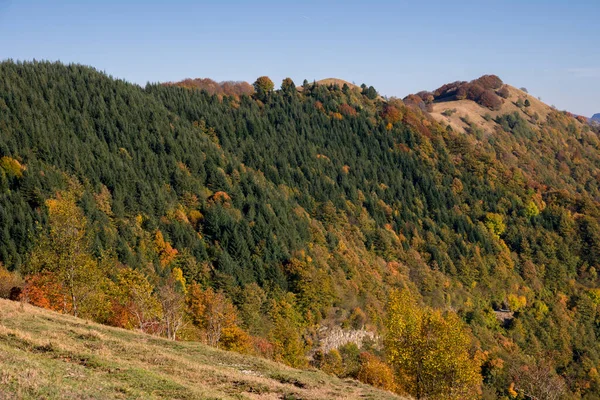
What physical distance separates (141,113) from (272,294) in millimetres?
74089

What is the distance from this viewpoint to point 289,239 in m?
129

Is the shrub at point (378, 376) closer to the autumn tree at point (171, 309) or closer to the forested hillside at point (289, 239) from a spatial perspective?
the forested hillside at point (289, 239)

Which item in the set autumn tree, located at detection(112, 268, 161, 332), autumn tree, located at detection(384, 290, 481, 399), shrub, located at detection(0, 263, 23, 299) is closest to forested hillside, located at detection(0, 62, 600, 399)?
autumn tree, located at detection(384, 290, 481, 399)

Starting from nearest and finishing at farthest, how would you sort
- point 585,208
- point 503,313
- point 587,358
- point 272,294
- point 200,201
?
point 272,294, point 200,201, point 587,358, point 503,313, point 585,208

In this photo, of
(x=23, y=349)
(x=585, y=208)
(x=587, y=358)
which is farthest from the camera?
(x=585, y=208)

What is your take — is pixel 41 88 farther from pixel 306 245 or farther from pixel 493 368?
pixel 493 368

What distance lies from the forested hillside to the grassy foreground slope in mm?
16105

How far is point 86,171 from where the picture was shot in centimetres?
11844

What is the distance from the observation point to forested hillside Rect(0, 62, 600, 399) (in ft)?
216

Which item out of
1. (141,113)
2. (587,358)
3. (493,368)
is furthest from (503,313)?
(141,113)

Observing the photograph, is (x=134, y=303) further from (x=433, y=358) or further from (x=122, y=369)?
(x=122, y=369)

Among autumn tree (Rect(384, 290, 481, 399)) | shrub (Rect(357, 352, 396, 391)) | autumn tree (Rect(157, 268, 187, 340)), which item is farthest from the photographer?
shrub (Rect(357, 352, 396, 391))

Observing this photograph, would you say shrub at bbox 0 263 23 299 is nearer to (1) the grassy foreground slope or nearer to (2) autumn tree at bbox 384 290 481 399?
(1) the grassy foreground slope

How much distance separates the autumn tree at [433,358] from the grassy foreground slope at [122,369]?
37.9ft
